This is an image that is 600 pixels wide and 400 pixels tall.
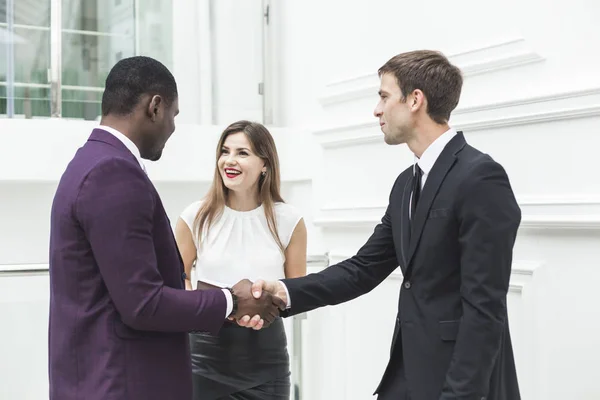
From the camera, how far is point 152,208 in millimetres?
1911

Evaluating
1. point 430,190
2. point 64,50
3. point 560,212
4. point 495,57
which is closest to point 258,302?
point 430,190

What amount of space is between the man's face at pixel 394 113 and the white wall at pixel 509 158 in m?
0.73

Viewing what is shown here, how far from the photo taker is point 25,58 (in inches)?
184

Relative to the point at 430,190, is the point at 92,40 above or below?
above

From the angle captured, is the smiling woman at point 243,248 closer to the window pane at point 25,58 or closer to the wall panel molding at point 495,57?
the wall panel molding at point 495,57

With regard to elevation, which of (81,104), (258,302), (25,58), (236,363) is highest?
(25,58)

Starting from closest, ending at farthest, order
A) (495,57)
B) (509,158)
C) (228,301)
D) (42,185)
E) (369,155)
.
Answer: (228,301), (509,158), (495,57), (369,155), (42,185)

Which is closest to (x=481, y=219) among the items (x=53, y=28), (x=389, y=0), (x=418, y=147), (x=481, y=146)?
(x=418, y=147)

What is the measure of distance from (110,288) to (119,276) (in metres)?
0.05

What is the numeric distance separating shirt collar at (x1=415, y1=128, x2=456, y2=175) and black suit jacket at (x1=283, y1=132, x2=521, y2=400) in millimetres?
43

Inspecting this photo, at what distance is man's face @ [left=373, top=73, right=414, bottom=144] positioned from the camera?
90.4 inches

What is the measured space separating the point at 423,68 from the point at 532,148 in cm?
79

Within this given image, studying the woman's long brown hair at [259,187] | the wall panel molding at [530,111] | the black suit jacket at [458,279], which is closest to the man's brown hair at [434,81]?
the black suit jacket at [458,279]

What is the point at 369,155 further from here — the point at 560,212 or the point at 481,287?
the point at 481,287
